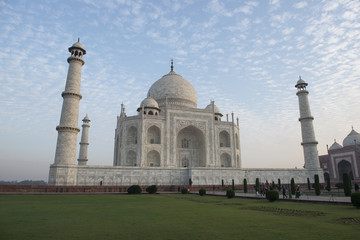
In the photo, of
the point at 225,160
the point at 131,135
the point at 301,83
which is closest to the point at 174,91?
the point at 131,135

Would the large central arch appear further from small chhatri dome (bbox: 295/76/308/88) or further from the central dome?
small chhatri dome (bbox: 295/76/308/88)

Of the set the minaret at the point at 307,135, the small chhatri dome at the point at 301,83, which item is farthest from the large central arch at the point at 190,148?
the small chhatri dome at the point at 301,83

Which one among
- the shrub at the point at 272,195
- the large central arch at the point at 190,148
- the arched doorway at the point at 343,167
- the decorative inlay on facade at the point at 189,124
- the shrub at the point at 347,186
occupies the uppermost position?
the decorative inlay on facade at the point at 189,124

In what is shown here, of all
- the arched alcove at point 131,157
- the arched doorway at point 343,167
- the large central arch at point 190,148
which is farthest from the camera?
the arched doorway at point 343,167

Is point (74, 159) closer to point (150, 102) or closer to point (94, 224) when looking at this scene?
point (150, 102)

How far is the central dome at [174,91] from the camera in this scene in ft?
105

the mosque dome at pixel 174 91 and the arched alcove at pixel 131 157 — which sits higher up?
the mosque dome at pixel 174 91

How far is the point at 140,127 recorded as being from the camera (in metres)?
26.2

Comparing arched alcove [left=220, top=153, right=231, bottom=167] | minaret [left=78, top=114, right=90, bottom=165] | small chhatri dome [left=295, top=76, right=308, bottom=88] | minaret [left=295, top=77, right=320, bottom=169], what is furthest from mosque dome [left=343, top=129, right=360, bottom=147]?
minaret [left=78, top=114, right=90, bottom=165]

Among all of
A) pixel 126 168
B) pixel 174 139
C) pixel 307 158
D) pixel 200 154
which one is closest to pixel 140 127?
pixel 174 139

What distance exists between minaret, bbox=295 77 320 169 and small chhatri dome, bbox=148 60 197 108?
41.8 ft

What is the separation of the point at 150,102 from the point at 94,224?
23.9 metres

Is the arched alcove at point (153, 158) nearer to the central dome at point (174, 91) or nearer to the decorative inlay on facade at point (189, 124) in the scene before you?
the decorative inlay on facade at point (189, 124)

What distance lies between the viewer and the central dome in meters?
32.0
